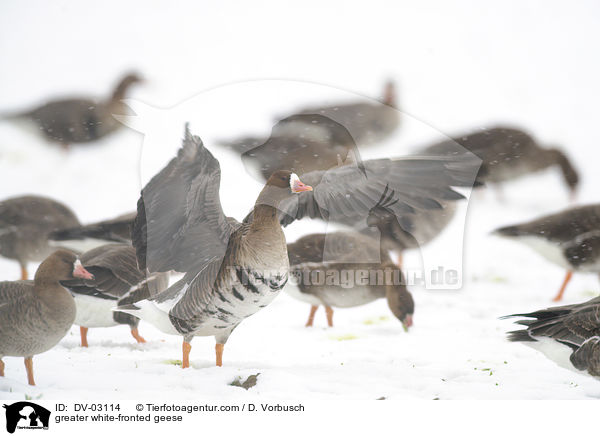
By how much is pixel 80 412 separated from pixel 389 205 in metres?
1.32

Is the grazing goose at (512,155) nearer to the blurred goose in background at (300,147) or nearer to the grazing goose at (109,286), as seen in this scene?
the blurred goose in background at (300,147)

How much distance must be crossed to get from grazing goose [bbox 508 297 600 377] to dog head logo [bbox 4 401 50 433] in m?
1.68

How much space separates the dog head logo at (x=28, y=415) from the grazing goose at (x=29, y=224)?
0.89 metres

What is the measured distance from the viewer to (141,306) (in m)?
2.01

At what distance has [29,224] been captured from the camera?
9.21ft

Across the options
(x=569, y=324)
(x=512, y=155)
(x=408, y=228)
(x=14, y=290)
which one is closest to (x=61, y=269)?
(x=14, y=290)

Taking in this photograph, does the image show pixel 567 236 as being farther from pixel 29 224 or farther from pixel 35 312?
pixel 29 224

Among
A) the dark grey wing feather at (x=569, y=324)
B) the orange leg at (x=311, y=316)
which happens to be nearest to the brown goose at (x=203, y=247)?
the orange leg at (x=311, y=316)

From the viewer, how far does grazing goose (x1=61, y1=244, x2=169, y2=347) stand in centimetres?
210

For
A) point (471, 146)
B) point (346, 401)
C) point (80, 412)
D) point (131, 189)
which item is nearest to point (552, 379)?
point (346, 401)

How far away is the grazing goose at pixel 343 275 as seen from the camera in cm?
254

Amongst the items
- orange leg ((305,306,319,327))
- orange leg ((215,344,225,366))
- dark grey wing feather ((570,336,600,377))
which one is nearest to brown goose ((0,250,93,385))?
orange leg ((215,344,225,366))

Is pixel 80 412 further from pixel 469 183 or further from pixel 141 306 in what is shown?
pixel 469 183

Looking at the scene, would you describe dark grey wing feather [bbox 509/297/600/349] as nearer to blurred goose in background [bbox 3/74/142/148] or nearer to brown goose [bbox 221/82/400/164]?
brown goose [bbox 221/82/400/164]
